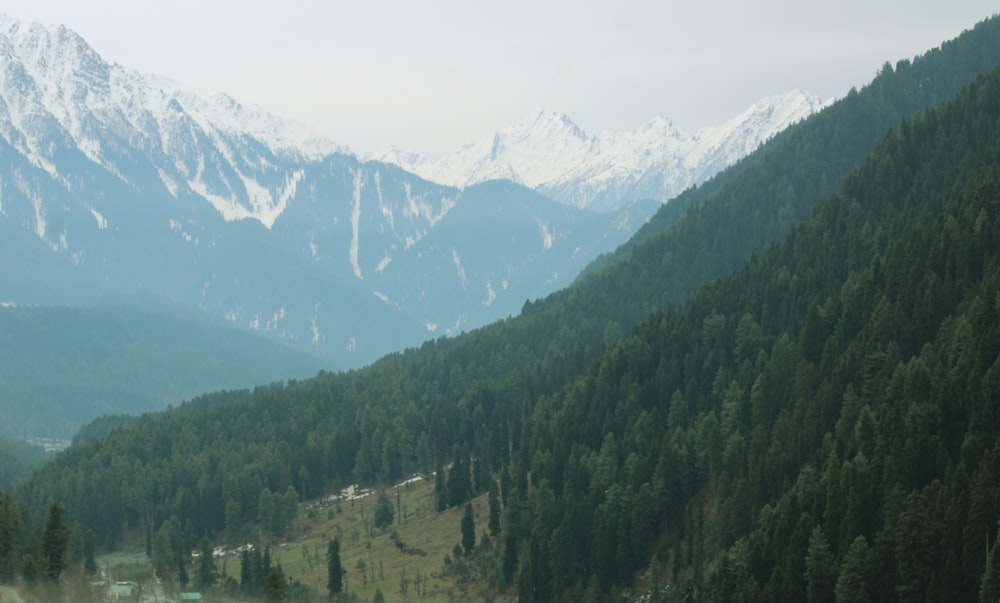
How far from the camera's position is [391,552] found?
177m

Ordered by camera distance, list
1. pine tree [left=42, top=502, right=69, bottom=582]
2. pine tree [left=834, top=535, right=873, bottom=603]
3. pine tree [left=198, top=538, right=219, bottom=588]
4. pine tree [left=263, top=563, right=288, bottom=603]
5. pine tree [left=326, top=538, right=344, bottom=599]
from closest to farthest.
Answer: pine tree [left=834, top=535, right=873, bottom=603] < pine tree [left=263, top=563, right=288, bottom=603] < pine tree [left=42, top=502, right=69, bottom=582] < pine tree [left=326, top=538, right=344, bottom=599] < pine tree [left=198, top=538, right=219, bottom=588]

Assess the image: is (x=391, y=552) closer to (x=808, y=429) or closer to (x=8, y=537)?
(x=808, y=429)

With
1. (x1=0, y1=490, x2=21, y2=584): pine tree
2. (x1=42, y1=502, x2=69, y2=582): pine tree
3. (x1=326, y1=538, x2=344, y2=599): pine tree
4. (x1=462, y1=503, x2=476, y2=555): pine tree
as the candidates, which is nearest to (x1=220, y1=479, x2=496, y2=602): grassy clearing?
(x1=326, y1=538, x2=344, y2=599): pine tree

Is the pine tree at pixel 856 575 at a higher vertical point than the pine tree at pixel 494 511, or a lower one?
lower

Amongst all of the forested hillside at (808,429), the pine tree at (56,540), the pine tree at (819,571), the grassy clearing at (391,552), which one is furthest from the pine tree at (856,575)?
the grassy clearing at (391,552)

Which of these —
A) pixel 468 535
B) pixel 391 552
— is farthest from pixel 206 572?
pixel 468 535

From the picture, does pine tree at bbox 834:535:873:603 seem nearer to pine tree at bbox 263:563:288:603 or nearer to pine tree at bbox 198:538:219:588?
pine tree at bbox 263:563:288:603

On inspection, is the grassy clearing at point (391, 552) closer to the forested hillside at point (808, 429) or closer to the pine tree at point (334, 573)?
the pine tree at point (334, 573)

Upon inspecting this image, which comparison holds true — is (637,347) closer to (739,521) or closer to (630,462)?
(630,462)

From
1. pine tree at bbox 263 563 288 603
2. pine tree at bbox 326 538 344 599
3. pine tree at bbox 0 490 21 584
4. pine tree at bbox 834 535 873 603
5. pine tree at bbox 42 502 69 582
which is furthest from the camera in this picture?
pine tree at bbox 326 538 344 599

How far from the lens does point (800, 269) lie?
607ft

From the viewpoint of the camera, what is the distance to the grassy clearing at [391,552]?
531ft

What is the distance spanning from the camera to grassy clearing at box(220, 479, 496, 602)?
161750mm

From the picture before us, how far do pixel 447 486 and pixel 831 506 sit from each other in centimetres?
8678
